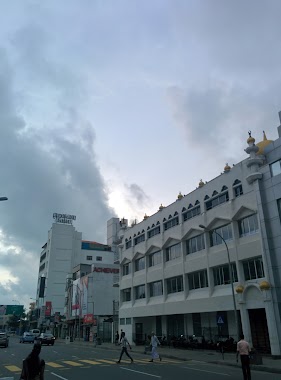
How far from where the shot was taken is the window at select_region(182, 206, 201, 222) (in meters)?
37.6

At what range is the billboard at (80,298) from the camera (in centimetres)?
6494

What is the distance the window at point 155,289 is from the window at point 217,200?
13.3m

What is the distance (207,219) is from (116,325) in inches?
1151

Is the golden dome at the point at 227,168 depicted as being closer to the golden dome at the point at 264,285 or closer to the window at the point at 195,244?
the window at the point at 195,244

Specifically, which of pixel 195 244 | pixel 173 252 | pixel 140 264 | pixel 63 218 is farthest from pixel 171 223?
pixel 63 218

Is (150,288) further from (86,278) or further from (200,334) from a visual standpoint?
(86,278)

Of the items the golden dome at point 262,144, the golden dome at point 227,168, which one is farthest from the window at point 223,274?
the golden dome at point 262,144

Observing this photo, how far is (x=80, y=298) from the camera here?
6781cm

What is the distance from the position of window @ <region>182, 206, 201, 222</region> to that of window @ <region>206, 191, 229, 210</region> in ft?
5.76

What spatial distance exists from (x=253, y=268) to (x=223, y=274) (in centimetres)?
402

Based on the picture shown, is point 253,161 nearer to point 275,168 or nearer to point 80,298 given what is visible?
point 275,168

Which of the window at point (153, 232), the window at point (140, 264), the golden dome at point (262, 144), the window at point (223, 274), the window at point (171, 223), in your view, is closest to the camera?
the golden dome at point (262, 144)

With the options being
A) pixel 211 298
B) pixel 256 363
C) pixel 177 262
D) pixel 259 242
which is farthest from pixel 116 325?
pixel 256 363

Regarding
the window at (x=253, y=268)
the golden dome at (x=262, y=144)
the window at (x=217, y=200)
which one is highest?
the golden dome at (x=262, y=144)
